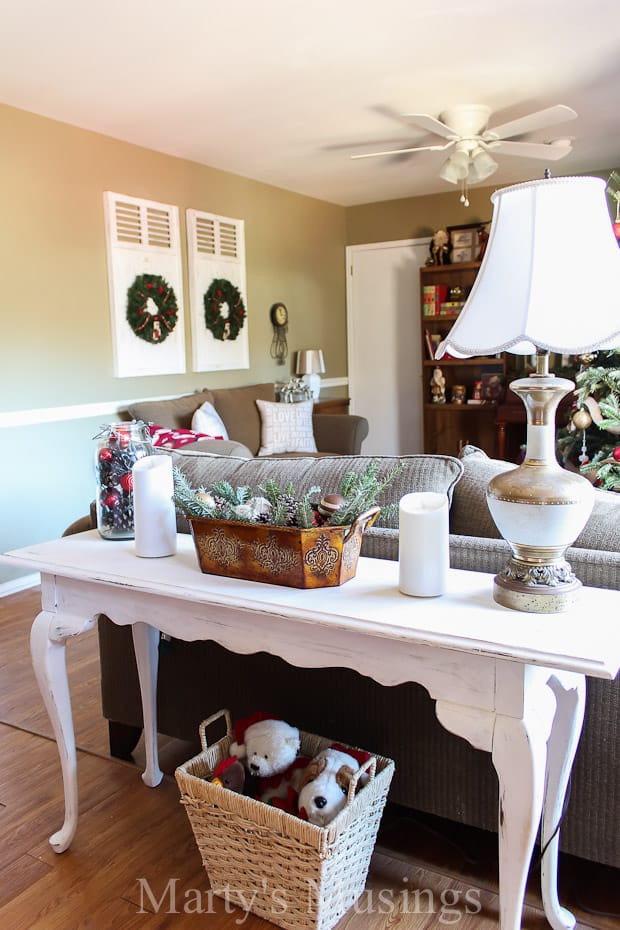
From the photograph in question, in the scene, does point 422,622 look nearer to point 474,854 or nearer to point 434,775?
point 434,775

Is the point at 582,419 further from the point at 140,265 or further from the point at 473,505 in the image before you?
the point at 140,265

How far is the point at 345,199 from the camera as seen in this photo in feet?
20.9

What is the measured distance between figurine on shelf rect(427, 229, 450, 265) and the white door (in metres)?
0.31

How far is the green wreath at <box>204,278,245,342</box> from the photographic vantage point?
5.08 metres

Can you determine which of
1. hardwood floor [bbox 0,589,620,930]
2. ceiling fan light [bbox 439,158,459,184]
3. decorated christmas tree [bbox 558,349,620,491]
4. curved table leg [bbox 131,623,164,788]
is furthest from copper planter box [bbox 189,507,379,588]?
ceiling fan light [bbox 439,158,459,184]

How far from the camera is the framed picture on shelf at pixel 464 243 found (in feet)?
19.6

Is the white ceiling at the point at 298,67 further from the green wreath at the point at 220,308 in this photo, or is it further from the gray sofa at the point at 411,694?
the gray sofa at the point at 411,694

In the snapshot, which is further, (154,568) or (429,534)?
(154,568)

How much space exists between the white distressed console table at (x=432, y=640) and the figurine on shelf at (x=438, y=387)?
15.9 ft

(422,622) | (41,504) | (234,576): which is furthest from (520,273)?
(41,504)

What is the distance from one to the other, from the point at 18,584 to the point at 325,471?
2.77 metres

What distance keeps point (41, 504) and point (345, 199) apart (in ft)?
12.6

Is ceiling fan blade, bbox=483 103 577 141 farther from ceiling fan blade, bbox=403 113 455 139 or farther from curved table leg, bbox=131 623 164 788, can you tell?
curved table leg, bbox=131 623 164 788

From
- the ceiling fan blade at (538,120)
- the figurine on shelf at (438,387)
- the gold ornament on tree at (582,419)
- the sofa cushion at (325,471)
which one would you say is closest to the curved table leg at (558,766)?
the sofa cushion at (325,471)
